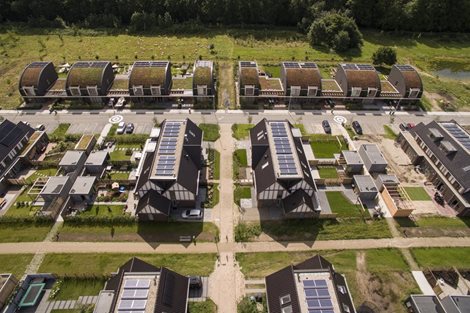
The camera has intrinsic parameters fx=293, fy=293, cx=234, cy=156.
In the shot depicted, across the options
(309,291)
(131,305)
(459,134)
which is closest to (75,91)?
(131,305)

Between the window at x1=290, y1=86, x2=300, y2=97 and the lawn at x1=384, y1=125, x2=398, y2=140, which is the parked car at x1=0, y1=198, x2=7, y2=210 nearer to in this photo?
the window at x1=290, y1=86, x2=300, y2=97

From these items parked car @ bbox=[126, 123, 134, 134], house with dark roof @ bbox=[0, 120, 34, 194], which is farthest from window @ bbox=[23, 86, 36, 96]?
parked car @ bbox=[126, 123, 134, 134]

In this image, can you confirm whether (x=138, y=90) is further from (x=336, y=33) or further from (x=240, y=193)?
(x=336, y=33)

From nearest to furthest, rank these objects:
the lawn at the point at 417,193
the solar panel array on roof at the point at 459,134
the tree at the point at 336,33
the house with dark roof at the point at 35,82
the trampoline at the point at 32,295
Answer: the trampoline at the point at 32,295 < the lawn at the point at 417,193 < the solar panel array on roof at the point at 459,134 < the house with dark roof at the point at 35,82 < the tree at the point at 336,33

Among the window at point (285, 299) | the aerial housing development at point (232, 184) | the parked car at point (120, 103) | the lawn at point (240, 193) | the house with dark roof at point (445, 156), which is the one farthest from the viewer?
the parked car at point (120, 103)

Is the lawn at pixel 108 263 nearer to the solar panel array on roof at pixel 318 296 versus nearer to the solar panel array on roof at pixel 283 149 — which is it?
the solar panel array on roof at pixel 318 296

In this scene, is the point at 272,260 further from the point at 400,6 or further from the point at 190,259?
the point at 400,6

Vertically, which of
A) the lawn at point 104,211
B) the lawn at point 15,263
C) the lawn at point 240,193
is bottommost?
the lawn at point 15,263

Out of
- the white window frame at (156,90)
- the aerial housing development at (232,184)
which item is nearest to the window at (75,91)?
the aerial housing development at (232,184)
